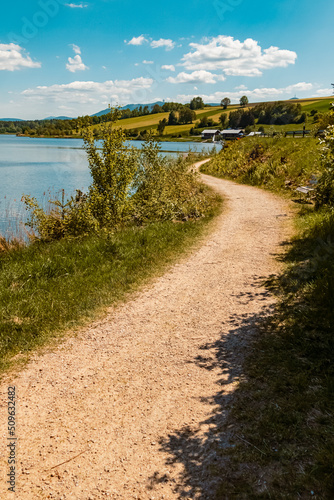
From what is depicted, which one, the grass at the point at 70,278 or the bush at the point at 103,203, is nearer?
the grass at the point at 70,278

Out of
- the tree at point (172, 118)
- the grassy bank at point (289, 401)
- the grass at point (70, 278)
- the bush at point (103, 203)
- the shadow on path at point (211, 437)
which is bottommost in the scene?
the shadow on path at point (211, 437)

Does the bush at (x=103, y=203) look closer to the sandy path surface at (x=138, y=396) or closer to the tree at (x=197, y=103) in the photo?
the sandy path surface at (x=138, y=396)

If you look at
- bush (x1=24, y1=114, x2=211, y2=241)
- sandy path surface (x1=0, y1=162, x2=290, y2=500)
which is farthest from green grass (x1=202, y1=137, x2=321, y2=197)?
sandy path surface (x1=0, y1=162, x2=290, y2=500)

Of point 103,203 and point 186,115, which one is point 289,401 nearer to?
point 103,203

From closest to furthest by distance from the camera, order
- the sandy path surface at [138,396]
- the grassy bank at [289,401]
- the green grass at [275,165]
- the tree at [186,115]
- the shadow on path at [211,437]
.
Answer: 1. the grassy bank at [289,401]
2. the shadow on path at [211,437]
3. the sandy path surface at [138,396]
4. the green grass at [275,165]
5. the tree at [186,115]

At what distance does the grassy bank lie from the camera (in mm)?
3506

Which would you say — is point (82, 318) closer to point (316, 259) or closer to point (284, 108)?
point (316, 259)

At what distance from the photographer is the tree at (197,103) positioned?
559 feet

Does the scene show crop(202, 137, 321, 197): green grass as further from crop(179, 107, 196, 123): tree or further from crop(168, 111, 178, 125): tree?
crop(179, 107, 196, 123): tree

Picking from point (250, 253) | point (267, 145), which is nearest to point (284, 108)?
point (267, 145)

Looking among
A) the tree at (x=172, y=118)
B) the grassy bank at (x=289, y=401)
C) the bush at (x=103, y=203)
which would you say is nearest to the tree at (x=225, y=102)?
the tree at (x=172, y=118)

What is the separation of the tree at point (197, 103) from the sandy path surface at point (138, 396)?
180 meters

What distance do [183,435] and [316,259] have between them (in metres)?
6.49

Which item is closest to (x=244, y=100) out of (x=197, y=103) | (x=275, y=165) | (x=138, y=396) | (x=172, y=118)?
(x=197, y=103)
